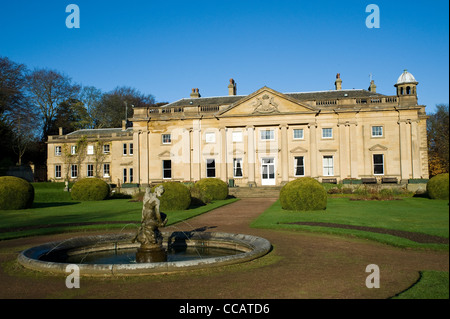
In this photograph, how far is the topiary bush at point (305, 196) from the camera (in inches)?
839

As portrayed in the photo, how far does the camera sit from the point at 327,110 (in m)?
40.7

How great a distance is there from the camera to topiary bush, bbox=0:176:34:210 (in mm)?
25844

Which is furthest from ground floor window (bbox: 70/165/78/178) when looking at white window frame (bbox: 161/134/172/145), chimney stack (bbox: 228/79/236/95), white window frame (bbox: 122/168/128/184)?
chimney stack (bbox: 228/79/236/95)

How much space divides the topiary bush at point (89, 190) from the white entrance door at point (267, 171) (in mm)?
16927

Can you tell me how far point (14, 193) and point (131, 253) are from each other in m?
17.8

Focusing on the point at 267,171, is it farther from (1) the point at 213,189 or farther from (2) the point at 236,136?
(1) the point at 213,189

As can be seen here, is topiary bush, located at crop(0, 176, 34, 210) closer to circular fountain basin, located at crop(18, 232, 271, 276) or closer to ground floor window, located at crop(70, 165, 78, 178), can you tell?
circular fountain basin, located at crop(18, 232, 271, 276)

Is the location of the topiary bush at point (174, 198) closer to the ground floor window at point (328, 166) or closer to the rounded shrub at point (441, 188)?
the rounded shrub at point (441, 188)

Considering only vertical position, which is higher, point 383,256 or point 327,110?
point 327,110

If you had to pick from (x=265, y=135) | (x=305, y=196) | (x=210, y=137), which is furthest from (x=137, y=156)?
(x=305, y=196)

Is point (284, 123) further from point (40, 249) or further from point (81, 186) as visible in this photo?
point (40, 249)

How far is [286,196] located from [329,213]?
9.02 feet

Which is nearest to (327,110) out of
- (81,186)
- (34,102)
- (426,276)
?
(81,186)

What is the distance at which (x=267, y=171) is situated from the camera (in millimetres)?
41656
